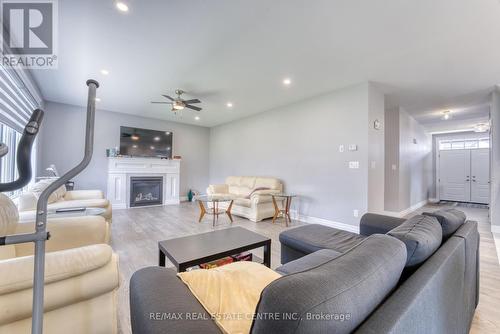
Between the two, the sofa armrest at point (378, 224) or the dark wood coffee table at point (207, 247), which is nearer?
the dark wood coffee table at point (207, 247)

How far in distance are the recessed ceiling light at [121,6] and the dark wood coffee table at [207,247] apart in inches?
88.5

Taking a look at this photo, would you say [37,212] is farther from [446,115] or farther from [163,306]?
[446,115]

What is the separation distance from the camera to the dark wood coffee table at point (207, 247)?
1.56m

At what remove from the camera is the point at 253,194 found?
4.53 m

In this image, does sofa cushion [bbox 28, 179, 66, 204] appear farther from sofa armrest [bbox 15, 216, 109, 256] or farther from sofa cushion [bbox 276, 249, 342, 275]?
sofa cushion [bbox 276, 249, 342, 275]

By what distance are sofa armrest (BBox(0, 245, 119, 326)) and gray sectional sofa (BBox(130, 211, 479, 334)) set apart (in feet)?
0.84

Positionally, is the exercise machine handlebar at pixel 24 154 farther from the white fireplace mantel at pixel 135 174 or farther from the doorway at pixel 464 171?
the doorway at pixel 464 171

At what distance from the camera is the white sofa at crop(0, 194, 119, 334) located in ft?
2.87

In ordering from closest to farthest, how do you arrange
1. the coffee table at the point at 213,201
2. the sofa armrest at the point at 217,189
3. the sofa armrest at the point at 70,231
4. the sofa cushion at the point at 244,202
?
the sofa armrest at the point at 70,231 → the coffee table at the point at 213,201 → the sofa cushion at the point at 244,202 → the sofa armrest at the point at 217,189

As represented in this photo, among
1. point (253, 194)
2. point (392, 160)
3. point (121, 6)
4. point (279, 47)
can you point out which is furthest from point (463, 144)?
point (121, 6)

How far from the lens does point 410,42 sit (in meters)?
2.49

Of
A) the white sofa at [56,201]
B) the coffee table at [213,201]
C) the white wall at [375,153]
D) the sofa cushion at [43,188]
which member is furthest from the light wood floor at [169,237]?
the white wall at [375,153]

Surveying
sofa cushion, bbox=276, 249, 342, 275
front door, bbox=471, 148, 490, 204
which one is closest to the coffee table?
sofa cushion, bbox=276, 249, 342, 275

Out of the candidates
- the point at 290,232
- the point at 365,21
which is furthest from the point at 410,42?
the point at 290,232
